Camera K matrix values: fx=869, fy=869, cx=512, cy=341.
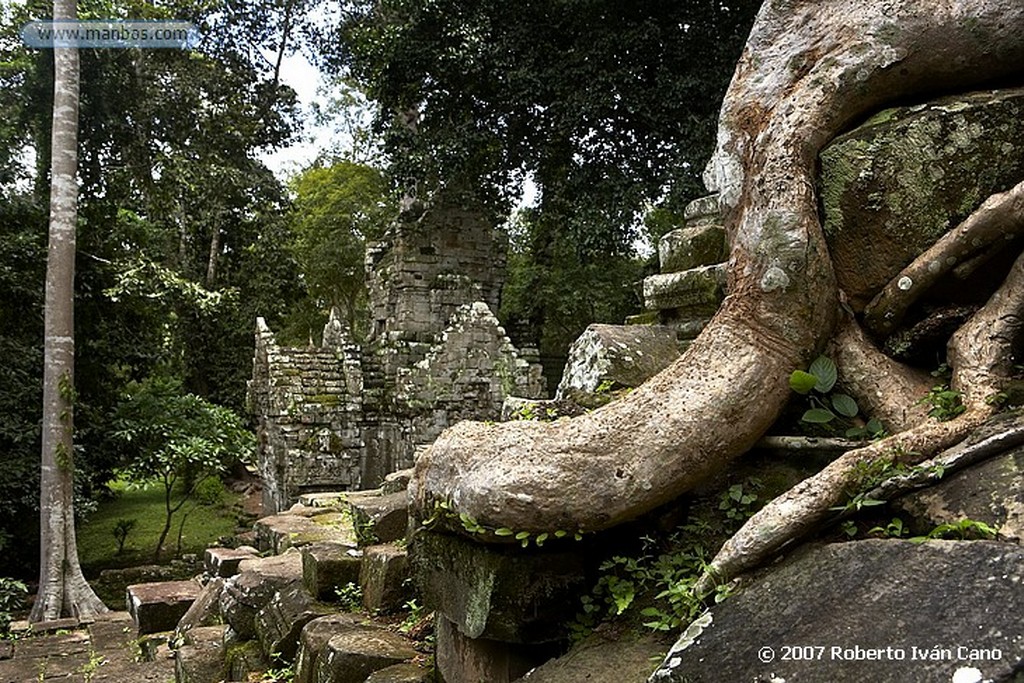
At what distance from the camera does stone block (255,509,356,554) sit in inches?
220

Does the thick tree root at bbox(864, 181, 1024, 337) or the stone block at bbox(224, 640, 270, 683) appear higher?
the thick tree root at bbox(864, 181, 1024, 337)

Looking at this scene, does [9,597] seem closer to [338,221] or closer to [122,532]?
[122,532]

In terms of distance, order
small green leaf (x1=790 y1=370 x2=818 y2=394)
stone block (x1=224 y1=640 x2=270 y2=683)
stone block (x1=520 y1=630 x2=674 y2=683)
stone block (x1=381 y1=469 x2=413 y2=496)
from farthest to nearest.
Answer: stone block (x1=381 y1=469 x2=413 y2=496) < stone block (x1=224 y1=640 x2=270 y2=683) < small green leaf (x1=790 y1=370 x2=818 y2=394) < stone block (x1=520 y1=630 x2=674 y2=683)

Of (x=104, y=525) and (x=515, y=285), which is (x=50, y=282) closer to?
(x=104, y=525)

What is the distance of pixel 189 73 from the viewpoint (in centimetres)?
1761

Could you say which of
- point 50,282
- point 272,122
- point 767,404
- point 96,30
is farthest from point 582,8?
point 272,122

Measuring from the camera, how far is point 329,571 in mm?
4301

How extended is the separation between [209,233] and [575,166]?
925 cm

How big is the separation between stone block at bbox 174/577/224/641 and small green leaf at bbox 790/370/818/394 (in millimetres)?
4124

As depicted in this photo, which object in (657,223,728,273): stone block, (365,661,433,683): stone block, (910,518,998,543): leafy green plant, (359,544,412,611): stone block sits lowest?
(365,661,433,683): stone block

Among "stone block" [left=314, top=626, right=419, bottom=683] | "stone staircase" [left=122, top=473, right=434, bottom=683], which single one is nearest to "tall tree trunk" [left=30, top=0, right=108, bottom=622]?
"stone staircase" [left=122, top=473, right=434, bottom=683]

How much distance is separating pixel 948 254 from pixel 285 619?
3331mm

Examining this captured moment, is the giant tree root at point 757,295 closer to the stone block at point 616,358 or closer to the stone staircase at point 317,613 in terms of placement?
the stone block at point 616,358

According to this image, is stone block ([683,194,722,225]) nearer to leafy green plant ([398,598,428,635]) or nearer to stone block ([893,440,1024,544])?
stone block ([893,440,1024,544])
